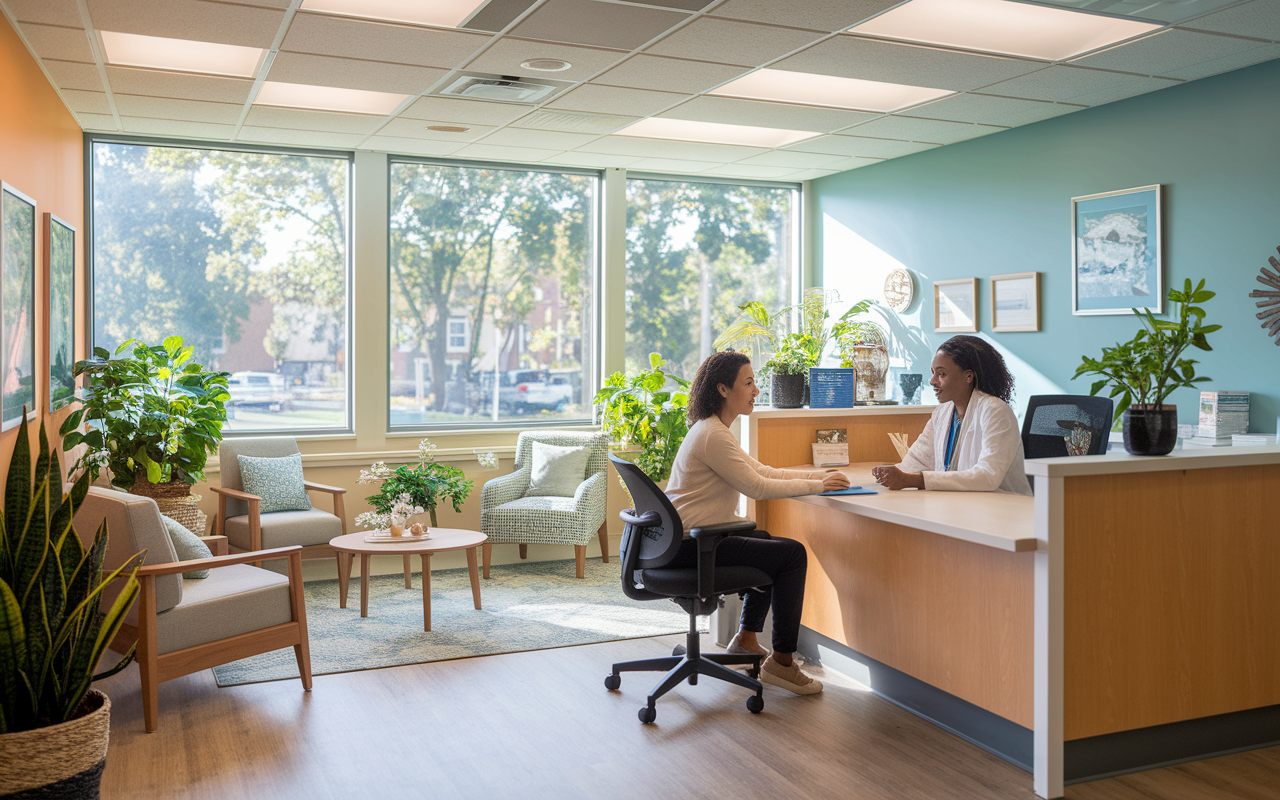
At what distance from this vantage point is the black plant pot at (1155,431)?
3096 mm

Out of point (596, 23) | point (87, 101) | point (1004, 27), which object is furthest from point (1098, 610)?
point (87, 101)

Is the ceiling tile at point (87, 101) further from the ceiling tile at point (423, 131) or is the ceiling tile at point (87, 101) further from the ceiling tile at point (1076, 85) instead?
the ceiling tile at point (1076, 85)

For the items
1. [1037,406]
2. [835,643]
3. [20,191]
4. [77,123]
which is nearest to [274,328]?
[77,123]

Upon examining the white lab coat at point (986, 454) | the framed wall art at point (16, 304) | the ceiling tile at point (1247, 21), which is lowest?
the white lab coat at point (986, 454)

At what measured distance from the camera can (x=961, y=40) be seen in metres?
4.16

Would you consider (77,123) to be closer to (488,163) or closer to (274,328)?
(274,328)

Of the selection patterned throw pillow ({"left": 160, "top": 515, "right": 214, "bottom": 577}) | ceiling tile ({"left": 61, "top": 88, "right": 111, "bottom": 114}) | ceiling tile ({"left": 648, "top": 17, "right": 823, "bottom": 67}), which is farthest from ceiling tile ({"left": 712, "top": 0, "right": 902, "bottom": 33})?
ceiling tile ({"left": 61, "top": 88, "right": 111, "bottom": 114})

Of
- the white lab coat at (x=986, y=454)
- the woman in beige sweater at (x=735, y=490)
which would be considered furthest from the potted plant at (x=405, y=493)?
the white lab coat at (x=986, y=454)

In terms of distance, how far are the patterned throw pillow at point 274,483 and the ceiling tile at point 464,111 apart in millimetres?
2133

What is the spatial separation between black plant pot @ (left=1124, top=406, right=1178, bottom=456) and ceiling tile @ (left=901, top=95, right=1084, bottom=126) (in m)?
2.44

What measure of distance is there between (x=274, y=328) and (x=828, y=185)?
4.00 m

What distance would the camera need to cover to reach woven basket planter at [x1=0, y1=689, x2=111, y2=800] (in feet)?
7.88

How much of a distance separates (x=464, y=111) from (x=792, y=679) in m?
3.34

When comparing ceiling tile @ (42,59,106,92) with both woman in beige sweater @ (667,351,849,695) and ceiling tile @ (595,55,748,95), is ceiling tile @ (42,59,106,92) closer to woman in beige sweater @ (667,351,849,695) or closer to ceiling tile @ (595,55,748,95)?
ceiling tile @ (595,55,748,95)
